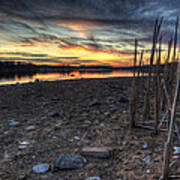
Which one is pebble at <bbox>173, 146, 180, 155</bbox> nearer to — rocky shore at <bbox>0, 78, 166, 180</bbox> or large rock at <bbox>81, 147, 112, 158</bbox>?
rocky shore at <bbox>0, 78, 166, 180</bbox>

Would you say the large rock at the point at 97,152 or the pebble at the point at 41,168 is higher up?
the large rock at the point at 97,152

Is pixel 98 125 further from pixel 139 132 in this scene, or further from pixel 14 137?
pixel 14 137

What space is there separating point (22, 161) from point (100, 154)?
1.64 meters

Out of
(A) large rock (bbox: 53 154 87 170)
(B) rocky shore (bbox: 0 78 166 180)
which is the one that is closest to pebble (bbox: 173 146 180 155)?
(B) rocky shore (bbox: 0 78 166 180)

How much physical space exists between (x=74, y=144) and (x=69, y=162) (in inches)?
33.4

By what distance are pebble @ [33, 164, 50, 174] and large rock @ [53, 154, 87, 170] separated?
0.15 meters

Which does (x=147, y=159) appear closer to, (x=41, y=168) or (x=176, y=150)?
(x=176, y=150)

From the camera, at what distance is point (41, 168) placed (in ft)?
9.68

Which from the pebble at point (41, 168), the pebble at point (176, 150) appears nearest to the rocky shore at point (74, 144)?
the pebble at point (41, 168)

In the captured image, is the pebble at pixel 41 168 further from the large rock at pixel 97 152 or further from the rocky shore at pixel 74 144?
the large rock at pixel 97 152

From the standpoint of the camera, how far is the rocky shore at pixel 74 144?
2816 mm

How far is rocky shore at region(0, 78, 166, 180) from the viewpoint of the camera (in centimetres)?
282

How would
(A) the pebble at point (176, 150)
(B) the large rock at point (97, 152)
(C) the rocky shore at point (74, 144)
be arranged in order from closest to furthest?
1. (C) the rocky shore at point (74, 144)
2. (A) the pebble at point (176, 150)
3. (B) the large rock at point (97, 152)

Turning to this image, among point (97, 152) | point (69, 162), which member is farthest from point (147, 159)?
point (69, 162)
